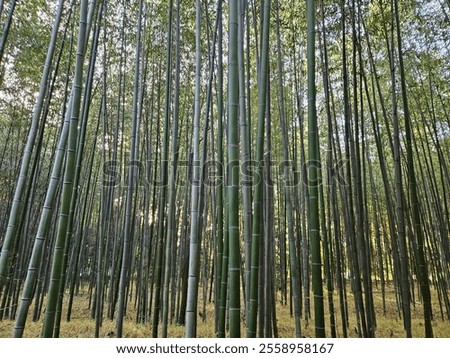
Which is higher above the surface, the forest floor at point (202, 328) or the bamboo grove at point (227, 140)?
the bamboo grove at point (227, 140)

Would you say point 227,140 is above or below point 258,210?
above

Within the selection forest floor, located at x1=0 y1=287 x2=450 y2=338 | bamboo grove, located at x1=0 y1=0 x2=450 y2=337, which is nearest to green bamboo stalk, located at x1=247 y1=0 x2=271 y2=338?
bamboo grove, located at x1=0 y1=0 x2=450 y2=337

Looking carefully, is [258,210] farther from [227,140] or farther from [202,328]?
[202,328]

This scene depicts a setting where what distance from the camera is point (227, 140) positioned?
5.67ft

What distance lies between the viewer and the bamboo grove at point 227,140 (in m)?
1.63

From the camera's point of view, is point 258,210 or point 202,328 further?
point 202,328

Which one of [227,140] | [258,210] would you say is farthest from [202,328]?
[227,140]

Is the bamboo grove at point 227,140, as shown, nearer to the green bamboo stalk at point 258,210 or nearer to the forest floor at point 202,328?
the green bamboo stalk at point 258,210

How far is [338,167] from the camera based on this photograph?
4488 millimetres

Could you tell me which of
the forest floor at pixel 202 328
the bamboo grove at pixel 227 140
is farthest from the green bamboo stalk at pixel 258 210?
the forest floor at pixel 202 328

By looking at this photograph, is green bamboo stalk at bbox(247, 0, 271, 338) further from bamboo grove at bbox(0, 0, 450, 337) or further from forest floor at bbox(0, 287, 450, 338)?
forest floor at bbox(0, 287, 450, 338)
